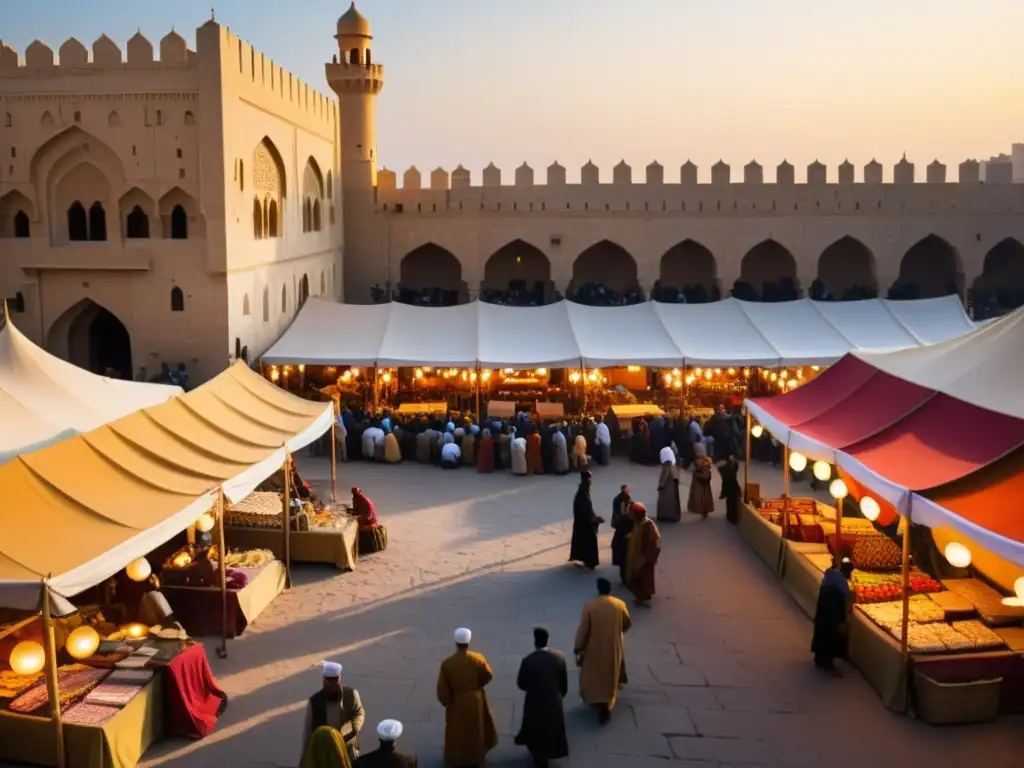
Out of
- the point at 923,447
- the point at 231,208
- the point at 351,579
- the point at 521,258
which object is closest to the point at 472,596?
the point at 351,579

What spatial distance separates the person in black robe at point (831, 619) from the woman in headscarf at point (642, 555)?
1781mm

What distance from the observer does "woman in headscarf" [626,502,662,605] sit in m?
9.43

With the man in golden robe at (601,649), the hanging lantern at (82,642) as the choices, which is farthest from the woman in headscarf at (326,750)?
the hanging lantern at (82,642)

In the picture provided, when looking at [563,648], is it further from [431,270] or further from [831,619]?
[431,270]

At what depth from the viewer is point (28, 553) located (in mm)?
6426

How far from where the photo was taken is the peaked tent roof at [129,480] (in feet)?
21.2

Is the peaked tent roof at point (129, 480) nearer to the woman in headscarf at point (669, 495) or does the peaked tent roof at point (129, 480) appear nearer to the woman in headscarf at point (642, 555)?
the woman in headscarf at point (642, 555)

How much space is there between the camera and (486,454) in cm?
1505

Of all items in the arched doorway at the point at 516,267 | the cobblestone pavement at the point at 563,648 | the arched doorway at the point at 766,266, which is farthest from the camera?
the arched doorway at the point at 516,267

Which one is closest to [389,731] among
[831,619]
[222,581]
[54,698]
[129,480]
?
[54,698]

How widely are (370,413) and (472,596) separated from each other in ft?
25.2

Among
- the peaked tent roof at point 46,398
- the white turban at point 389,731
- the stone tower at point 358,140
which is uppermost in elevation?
the stone tower at point 358,140

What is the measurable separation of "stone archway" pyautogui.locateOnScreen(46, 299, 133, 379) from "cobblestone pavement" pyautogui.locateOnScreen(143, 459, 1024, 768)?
8.55 meters

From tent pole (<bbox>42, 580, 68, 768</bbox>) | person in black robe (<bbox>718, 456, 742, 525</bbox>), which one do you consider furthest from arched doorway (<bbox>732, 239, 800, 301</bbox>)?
tent pole (<bbox>42, 580, 68, 768</bbox>)
